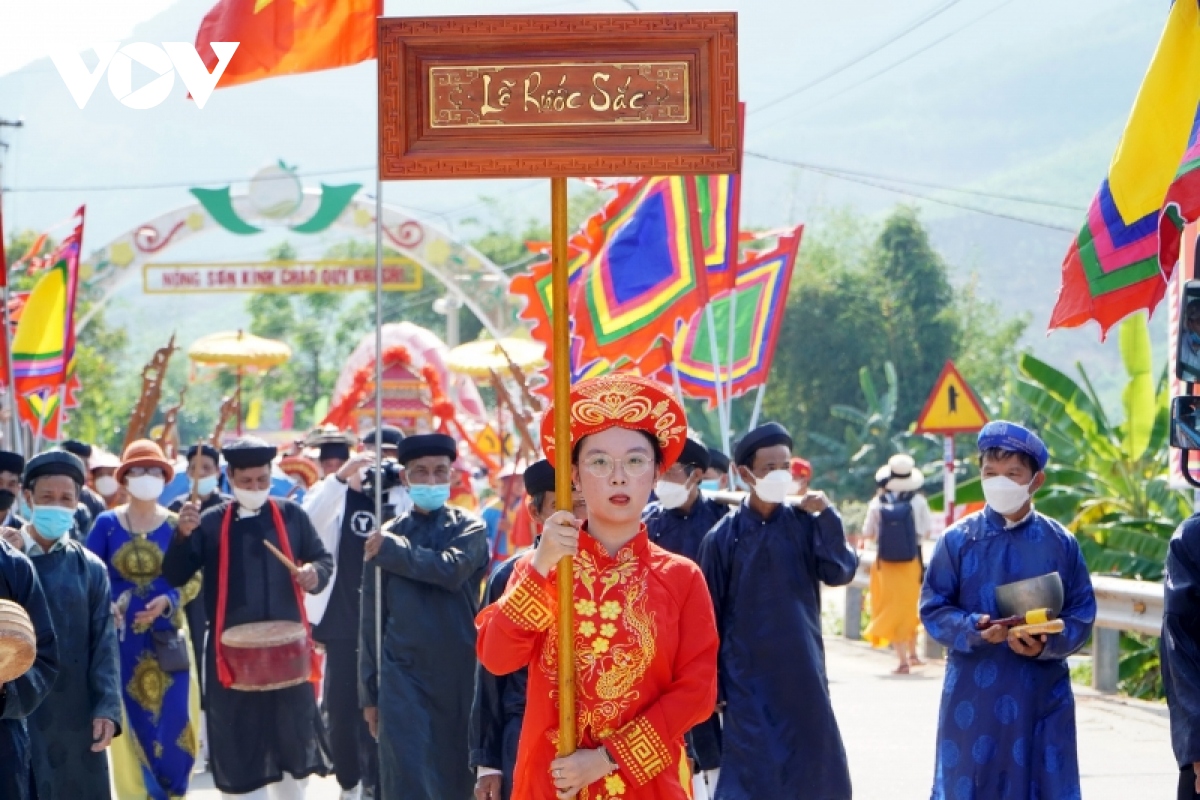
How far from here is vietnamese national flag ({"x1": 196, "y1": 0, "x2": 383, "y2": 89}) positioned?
821 centimetres

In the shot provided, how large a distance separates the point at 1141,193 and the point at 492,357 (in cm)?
1968

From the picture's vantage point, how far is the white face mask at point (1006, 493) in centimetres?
733

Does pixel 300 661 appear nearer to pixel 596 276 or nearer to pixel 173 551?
pixel 173 551

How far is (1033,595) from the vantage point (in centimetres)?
714

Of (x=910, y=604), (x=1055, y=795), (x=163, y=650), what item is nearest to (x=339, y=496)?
(x=163, y=650)

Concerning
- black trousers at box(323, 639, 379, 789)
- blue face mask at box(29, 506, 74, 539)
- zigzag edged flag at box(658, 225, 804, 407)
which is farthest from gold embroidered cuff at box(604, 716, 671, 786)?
zigzag edged flag at box(658, 225, 804, 407)

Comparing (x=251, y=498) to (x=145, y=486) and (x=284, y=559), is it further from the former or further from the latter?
(x=145, y=486)

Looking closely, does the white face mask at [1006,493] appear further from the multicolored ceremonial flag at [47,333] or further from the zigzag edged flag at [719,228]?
the multicolored ceremonial flag at [47,333]

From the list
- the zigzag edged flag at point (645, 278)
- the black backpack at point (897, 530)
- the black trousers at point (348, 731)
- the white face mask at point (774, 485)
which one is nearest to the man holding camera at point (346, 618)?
the black trousers at point (348, 731)

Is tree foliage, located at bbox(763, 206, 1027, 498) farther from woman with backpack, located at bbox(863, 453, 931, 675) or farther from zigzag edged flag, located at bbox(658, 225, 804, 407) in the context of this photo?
zigzag edged flag, located at bbox(658, 225, 804, 407)

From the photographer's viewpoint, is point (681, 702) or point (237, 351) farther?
point (237, 351)

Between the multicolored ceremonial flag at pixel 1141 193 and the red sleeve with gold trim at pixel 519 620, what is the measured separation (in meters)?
3.96

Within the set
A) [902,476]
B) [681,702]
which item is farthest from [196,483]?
[902,476]

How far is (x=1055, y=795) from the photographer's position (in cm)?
712
